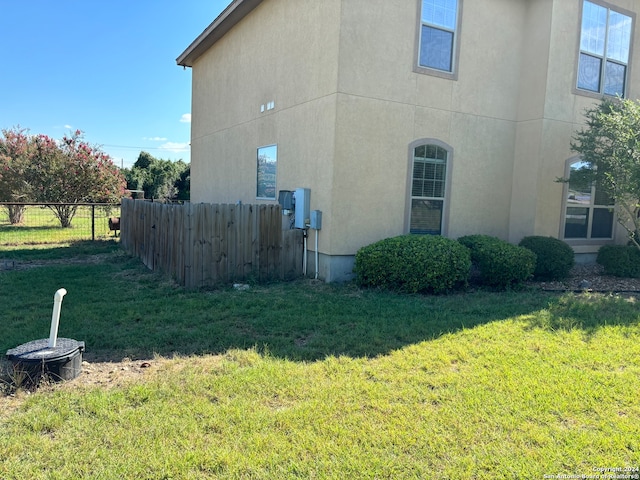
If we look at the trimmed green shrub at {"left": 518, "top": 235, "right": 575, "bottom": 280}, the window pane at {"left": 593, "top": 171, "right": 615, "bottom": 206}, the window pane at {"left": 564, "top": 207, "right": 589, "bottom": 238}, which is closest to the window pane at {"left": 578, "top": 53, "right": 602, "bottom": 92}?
the window pane at {"left": 593, "top": 171, "right": 615, "bottom": 206}

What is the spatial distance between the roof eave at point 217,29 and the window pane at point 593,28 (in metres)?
7.23

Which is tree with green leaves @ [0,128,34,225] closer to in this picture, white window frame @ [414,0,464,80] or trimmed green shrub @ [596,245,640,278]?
white window frame @ [414,0,464,80]

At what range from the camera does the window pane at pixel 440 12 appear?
27.8 feet

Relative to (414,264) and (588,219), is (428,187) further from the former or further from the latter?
(588,219)

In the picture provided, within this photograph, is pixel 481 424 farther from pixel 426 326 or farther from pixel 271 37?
pixel 271 37

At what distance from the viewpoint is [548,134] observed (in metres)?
9.50

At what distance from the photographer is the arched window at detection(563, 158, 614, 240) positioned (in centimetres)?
990

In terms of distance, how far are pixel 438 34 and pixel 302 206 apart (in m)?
4.26

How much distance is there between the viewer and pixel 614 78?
34.0ft

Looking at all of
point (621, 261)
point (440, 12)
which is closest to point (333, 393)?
point (440, 12)

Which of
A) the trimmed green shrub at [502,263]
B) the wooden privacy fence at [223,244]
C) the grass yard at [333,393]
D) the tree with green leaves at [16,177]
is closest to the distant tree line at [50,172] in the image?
the tree with green leaves at [16,177]

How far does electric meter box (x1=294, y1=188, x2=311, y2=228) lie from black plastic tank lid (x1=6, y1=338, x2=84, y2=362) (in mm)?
4902

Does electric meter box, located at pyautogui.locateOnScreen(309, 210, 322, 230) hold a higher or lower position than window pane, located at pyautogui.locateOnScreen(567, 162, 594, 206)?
lower

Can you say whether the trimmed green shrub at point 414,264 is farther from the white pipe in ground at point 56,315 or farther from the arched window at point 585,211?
the white pipe in ground at point 56,315
